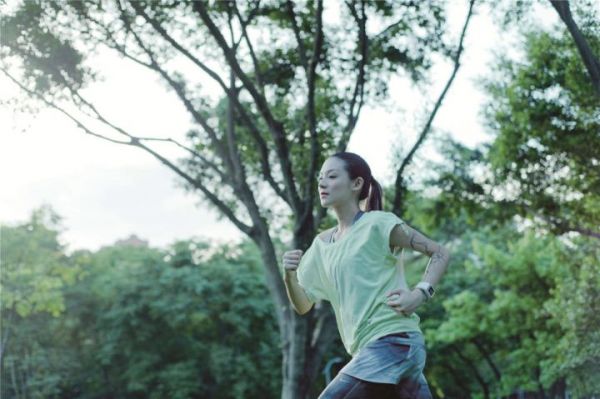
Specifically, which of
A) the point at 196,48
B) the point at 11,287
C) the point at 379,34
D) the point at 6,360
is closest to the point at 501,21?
the point at 379,34

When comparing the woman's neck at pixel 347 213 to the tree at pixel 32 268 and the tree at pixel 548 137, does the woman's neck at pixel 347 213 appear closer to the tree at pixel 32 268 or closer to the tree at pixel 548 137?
the tree at pixel 548 137

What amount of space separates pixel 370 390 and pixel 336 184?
0.94 metres

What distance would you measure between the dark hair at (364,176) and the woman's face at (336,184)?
2 centimetres

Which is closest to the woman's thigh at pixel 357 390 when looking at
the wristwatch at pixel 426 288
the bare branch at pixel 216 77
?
the wristwatch at pixel 426 288

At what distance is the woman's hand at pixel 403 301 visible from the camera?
3.69 meters

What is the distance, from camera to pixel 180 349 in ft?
119

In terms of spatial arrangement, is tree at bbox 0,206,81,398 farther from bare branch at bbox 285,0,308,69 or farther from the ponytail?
the ponytail

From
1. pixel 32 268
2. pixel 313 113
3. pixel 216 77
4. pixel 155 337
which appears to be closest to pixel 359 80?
pixel 313 113

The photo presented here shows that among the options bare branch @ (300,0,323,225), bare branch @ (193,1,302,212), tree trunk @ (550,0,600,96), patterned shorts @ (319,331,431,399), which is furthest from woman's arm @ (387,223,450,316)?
bare branch @ (300,0,323,225)

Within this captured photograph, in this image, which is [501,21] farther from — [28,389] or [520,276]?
[28,389]

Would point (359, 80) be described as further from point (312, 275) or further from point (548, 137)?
point (312, 275)

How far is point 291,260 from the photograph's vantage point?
4.20m

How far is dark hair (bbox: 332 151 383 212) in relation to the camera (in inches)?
163

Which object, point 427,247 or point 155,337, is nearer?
point 427,247
